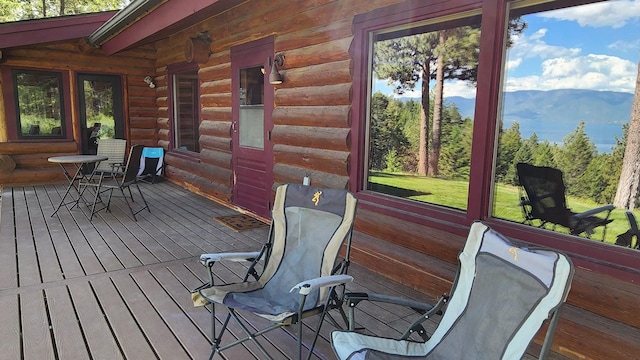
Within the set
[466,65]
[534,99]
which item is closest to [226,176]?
[466,65]

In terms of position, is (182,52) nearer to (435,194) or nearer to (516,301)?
(435,194)

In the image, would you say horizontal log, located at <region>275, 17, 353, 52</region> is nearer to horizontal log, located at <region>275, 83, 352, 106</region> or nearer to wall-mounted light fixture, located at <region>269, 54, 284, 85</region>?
wall-mounted light fixture, located at <region>269, 54, 284, 85</region>

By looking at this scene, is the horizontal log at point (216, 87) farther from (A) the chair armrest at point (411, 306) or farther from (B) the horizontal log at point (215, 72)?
(A) the chair armrest at point (411, 306)

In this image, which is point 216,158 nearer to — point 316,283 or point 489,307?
point 316,283

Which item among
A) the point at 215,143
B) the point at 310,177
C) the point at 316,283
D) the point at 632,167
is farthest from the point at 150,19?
the point at 632,167

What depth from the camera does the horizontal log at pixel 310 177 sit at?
3.64 meters

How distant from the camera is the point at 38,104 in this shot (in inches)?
275

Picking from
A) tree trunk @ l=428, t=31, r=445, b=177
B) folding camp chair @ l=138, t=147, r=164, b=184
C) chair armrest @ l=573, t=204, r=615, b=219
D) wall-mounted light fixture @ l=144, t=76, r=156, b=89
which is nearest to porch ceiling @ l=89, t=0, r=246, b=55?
wall-mounted light fixture @ l=144, t=76, r=156, b=89

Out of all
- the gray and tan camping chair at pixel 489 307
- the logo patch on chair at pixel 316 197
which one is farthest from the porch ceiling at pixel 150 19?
the gray and tan camping chair at pixel 489 307

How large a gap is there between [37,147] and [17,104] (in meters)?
0.75

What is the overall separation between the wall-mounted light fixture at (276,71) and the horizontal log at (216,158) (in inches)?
62.7

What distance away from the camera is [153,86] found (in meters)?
7.85

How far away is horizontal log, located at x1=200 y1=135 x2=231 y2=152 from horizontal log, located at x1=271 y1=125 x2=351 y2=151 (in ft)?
4.09

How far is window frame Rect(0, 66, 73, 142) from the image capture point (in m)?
6.64
